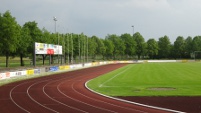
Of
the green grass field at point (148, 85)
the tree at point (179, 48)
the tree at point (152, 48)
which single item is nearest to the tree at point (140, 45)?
the tree at point (152, 48)

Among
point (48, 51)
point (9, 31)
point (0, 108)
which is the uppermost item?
point (9, 31)

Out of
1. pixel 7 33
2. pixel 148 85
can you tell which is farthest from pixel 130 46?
pixel 148 85

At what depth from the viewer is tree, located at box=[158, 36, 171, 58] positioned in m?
168

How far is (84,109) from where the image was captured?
58.4ft

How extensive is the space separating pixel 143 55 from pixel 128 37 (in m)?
14.5

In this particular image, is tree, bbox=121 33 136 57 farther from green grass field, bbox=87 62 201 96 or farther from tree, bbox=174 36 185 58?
green grass field, bbox=87 62 201 96

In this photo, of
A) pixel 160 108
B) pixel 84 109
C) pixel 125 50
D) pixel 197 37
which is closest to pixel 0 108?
pixel 84 109

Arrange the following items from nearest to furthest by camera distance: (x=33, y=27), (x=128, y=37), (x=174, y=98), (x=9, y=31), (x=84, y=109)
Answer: (x=84, y=109) < (x=174, y=98) < (x=9, y=31) < (x=33, y=27) < (x=128, y=37)

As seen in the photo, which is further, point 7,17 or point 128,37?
point 128,37

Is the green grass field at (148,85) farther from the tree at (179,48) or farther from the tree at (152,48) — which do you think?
the tree at (179,48)

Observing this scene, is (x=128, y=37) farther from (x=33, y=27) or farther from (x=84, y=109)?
(x=84, y=109)

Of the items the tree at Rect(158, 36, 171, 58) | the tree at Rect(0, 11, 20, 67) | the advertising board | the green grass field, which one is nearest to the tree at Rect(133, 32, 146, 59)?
the tree at Rect(158, 36, 171, 58)

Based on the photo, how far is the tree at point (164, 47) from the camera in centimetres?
16788

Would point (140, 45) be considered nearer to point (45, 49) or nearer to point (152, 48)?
point (152, 48)
